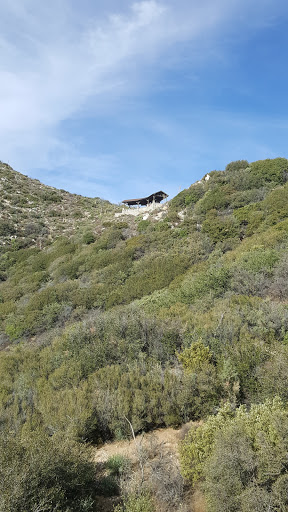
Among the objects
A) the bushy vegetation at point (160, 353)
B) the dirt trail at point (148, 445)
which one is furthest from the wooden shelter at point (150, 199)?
the dirt trail at point (148, 445)

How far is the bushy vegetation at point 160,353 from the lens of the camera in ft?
21.2

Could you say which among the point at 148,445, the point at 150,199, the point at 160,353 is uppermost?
the point at 150,199

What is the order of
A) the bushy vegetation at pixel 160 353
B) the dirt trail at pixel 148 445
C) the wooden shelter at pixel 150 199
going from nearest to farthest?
1. the bushy vegetation at pixel 160 353
2. the dirt trail at pixel 148 445
3. the wooden shelter at pixel 150 199

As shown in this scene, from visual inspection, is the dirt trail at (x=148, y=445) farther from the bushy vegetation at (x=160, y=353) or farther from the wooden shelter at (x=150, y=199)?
the wooden shelter at (x=150, y=199)

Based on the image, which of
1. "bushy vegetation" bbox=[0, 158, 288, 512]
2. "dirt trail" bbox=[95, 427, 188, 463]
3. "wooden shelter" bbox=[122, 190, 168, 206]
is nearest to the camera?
"bushy vegetation" bbox=[0, 158, 288, 512]

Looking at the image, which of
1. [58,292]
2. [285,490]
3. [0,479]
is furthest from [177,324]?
[58,292]

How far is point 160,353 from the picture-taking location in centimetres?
1406

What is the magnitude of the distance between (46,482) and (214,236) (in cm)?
2549

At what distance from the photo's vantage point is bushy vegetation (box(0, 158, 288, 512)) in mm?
6477

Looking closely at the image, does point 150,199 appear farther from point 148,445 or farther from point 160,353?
point 148,445

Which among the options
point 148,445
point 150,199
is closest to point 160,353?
point 148,445

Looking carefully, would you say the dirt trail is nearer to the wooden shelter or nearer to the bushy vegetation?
the bushy vegetation

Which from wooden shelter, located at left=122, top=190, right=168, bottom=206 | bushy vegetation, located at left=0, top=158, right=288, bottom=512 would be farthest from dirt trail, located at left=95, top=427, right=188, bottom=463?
wooden shelter, located at left=122, top=190, right=168, bottom=206

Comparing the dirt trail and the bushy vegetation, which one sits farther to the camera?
the dirt trail
